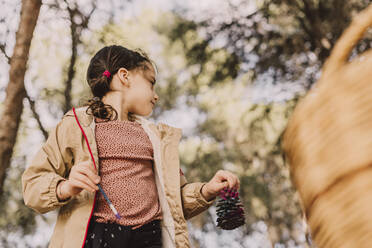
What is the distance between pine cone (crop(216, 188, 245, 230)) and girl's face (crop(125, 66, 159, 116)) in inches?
24.6

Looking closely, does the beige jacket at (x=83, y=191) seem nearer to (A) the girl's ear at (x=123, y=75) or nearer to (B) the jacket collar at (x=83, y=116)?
(B) the jacket collar at (x=83, y=116)

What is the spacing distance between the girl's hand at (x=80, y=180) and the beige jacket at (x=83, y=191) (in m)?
0.07

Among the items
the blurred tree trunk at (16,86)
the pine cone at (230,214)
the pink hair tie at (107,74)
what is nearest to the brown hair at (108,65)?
the pink hair tie at (107,74)

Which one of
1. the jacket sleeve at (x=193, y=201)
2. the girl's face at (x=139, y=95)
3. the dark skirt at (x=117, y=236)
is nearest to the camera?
the dark skirt at (x=117, y=236)

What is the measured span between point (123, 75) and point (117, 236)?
0.81m

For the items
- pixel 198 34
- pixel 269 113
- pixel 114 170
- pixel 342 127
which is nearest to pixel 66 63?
pixel 198 34

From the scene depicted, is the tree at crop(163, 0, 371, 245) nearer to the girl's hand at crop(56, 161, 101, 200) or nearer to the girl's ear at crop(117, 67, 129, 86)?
the girl's ear at crop(117, 67, 129, 86)

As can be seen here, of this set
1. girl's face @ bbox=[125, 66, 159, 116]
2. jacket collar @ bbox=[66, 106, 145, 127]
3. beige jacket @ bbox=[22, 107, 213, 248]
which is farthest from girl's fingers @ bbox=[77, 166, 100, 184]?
girl's face @ bbox=[125, 66, 159, 116]

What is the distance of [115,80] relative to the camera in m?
1.90

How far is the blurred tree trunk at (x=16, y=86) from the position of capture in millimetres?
2525

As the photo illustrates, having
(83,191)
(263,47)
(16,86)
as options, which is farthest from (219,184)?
(263,47)

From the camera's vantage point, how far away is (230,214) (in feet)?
4.72

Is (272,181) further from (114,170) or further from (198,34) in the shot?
(114,170)

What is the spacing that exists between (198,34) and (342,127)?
4922mm
